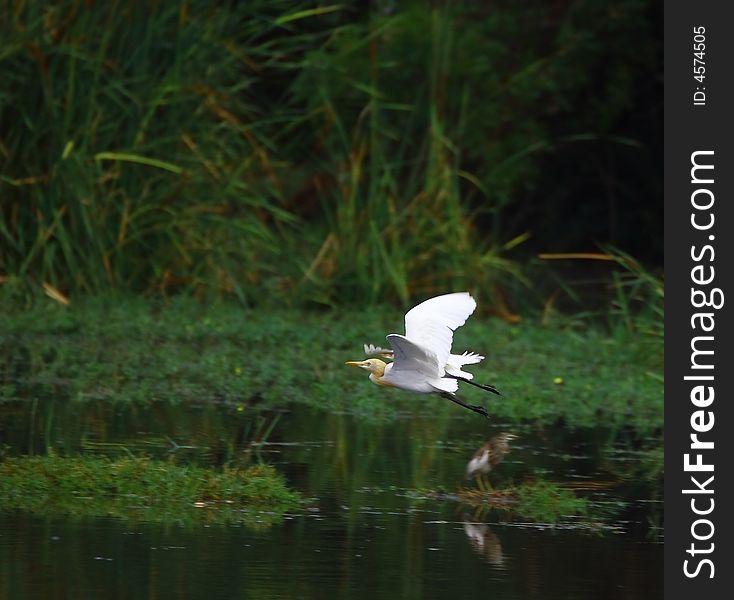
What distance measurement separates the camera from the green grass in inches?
376

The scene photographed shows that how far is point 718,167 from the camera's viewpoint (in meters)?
8.84

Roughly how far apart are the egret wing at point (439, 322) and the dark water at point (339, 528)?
0.65 m

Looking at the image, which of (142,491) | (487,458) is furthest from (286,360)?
→ (142,491)

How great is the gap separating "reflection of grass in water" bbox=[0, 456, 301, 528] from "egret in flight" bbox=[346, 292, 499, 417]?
891 millimetres

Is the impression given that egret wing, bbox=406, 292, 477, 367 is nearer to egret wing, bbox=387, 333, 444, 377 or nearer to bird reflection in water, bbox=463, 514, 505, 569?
egret wing, bbox=387, 333, 444, 377

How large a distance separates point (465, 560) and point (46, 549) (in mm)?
1570

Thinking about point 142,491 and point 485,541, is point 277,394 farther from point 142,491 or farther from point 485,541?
point 485,541

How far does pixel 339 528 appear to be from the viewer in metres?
6.55

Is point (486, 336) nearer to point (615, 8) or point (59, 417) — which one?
point (59, 417)

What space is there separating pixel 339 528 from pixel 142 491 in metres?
0.88

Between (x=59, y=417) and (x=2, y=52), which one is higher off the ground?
(x=2, y=52)

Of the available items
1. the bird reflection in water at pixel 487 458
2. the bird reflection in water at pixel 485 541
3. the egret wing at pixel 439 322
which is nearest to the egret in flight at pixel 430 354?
the egret wing at pixel 439 322

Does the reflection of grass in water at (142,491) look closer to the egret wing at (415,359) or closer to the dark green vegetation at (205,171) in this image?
the egret wing at (415,359)

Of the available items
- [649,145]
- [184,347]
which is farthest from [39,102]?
[649,145]
